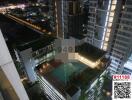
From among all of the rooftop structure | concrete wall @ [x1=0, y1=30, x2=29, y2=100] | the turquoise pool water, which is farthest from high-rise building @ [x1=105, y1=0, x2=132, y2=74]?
concrete wall @ [x1=0, y1=30, x2=29, y2=100]

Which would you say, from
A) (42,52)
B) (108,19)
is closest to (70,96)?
(42,52)

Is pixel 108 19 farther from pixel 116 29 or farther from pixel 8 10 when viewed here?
pixel 8 10

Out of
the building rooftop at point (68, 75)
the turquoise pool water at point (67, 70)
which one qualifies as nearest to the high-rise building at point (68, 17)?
the building rooftop at point (68, 75)

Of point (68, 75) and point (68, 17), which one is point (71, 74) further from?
point (68, 17)

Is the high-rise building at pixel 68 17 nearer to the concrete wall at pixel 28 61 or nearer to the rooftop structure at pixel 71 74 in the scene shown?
the rooftop structure at pixel 71 74

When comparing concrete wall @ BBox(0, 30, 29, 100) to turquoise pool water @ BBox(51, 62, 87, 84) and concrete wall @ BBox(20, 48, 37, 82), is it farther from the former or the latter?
concrete wall @ BBox(20, 48, 37, 82)

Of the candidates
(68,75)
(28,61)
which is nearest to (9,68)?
(68,75)
